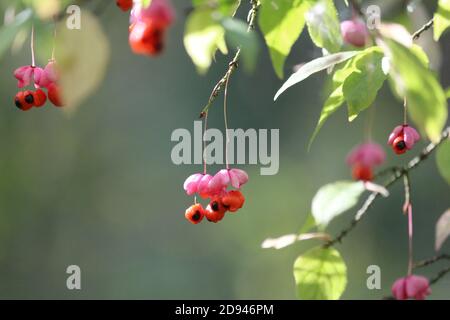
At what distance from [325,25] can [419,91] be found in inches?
11.7

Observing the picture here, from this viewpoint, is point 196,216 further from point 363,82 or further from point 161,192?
point 161,192

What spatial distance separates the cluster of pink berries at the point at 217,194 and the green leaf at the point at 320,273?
0.26m

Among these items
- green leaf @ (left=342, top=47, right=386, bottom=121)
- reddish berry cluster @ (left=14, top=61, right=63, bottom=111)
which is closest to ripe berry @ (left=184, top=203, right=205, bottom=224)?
reddish berry cluster @ (left=14, top=61, right=63, bottom=111)

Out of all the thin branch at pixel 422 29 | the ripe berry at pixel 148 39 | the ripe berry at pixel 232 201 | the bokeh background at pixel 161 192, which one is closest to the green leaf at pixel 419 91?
the ripe berry at pixel 148 39

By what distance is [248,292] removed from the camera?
6.47 metres

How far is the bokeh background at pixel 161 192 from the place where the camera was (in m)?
6.36

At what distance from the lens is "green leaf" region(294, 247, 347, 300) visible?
3.10 ft

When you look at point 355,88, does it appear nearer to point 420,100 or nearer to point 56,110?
point 420,100

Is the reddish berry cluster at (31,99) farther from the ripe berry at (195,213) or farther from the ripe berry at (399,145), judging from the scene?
the ripe berry at (399,145)

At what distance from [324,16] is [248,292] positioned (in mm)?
5705

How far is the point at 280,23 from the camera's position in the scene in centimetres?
86

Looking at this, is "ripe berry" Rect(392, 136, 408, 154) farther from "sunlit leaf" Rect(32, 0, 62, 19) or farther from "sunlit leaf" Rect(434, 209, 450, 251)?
"sunlit leaf" Rect(32, 0, 62, 19)

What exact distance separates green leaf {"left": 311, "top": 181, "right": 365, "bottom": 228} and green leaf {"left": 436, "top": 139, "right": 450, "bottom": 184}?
0.16 meters
